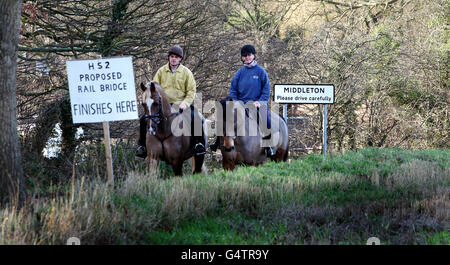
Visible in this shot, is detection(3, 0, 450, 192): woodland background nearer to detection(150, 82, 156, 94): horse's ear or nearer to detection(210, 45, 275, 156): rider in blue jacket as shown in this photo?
detection(150, 82, 156, 94): horse's ear

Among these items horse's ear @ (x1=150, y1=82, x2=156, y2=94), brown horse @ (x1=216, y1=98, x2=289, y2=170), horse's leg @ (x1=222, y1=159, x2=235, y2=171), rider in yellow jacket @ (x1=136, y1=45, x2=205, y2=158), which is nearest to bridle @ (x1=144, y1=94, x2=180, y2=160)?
horse's ear @ (x1=150, y1=82, x2=156, y2=94)

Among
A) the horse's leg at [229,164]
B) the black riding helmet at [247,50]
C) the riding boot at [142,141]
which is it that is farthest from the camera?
the black riding helmet at [247,50]

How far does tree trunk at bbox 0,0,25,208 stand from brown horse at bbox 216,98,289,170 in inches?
176

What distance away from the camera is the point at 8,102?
7461 millimetres

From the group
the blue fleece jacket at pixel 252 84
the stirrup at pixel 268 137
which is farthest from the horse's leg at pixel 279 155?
the blue fleece jacket at pixel 252 84

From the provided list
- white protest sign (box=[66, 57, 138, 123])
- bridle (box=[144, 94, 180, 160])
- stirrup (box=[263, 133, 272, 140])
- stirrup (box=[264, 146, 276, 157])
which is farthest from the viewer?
stirrup (box=[264, 146, 276, 157])

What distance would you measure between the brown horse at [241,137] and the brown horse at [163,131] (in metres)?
0.67

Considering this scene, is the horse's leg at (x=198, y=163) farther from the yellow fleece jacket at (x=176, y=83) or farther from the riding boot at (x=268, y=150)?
the riding boot at (x=268, y=150)

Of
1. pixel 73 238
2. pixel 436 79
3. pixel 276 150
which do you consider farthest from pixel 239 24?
pixel 73 238

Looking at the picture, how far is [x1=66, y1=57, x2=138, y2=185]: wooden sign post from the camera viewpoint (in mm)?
8820

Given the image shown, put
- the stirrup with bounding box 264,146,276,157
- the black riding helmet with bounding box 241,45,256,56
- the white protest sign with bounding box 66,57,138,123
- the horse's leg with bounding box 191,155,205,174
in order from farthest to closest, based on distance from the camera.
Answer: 1. the stirrup with bounding box 264,146,276,157
2. the black riding helmet with bounding box 241,45,256,56
3. the horse's leg with bounding box 191,155,205,174
4. the white protest sign with bounding box 66,57,138,123

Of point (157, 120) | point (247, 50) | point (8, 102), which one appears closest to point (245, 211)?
point (157, 120)

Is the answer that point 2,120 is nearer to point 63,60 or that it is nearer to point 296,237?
point 296,237

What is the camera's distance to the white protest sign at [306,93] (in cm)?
1414
